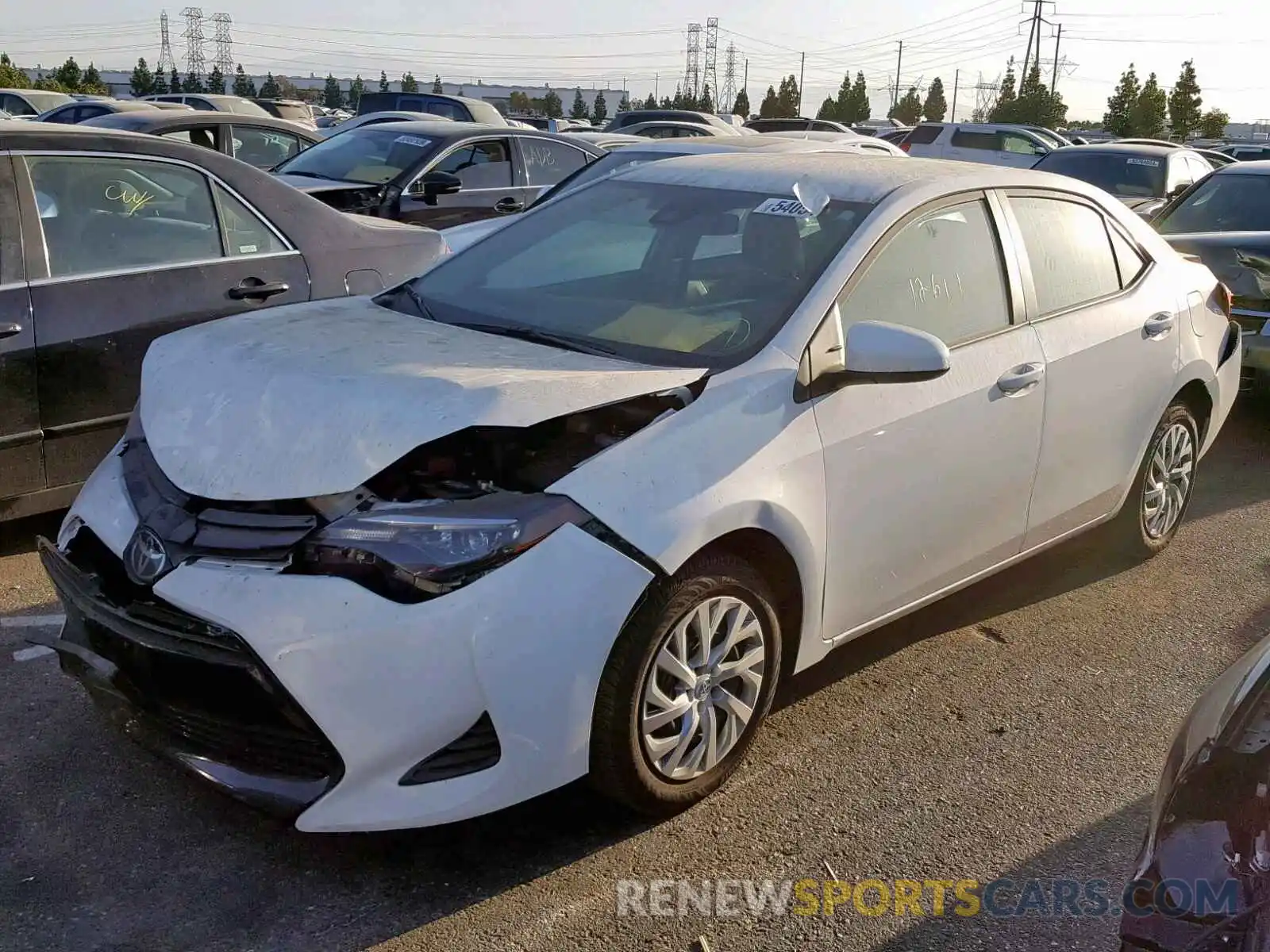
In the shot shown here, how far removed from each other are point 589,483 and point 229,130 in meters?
8.72

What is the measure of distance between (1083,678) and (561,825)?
1977 millimetres

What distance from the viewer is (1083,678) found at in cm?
419

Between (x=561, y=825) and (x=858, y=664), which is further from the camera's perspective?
(x=858, y=664)

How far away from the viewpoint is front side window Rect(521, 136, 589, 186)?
10.5 meters

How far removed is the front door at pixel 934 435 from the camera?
3.49 meters

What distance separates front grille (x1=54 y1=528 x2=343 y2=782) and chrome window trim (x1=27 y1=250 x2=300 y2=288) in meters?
2.04

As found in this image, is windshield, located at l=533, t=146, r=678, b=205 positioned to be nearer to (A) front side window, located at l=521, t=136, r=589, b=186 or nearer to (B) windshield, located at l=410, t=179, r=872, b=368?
(A) front side window, located at l=521, t=136, r=589, b=186

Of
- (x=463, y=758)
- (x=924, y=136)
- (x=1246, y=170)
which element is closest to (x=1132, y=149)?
(x=1246, y=170)

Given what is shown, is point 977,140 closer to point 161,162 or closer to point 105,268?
point 161,162

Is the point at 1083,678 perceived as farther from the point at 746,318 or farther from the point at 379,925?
the point at 379,925

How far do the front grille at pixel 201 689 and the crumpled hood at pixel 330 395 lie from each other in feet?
1.07

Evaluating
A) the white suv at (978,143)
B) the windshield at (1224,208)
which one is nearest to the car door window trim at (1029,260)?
the windshield at (1224,208)

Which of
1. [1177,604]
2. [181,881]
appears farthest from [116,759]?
[1177,604]

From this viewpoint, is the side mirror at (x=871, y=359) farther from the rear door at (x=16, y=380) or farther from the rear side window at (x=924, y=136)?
the rear side window at (x=924, y=136)
